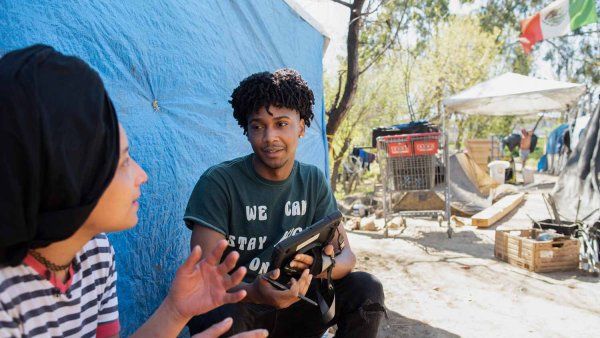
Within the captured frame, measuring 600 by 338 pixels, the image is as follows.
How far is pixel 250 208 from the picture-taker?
2131 millimetres

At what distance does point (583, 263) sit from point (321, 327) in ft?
12.4

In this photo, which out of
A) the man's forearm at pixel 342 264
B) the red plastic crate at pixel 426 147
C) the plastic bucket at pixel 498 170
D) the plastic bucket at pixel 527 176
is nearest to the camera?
the man's forearm at pixel 342 264

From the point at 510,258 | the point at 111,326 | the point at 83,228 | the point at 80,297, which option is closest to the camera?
the point at 83,228

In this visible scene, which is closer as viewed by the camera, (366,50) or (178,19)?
(178,19)

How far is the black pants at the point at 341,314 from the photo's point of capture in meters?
2.03

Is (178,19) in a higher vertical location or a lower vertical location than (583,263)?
higher

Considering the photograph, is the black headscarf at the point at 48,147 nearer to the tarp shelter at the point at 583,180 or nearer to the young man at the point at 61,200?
the young man at the point at 61,200

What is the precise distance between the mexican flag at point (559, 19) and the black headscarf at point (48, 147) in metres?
12.2

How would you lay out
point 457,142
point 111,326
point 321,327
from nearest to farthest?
point 111,326 < point 321,327 < point 457,142

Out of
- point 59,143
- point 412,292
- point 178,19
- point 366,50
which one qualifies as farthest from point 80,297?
point 366,50

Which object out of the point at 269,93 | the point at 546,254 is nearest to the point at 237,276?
the point at 269,93

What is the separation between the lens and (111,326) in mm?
1372

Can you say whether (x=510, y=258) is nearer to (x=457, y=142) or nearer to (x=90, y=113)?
(x=90, y=113)

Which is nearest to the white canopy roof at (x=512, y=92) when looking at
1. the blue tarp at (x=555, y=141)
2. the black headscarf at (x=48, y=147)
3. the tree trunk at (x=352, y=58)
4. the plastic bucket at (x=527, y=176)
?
the plastic bucket at (x=527, y=176)
